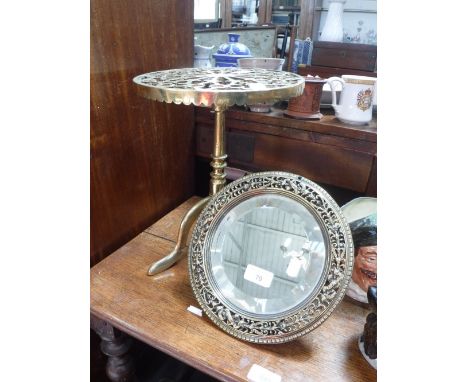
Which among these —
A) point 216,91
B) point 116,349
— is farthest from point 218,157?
point 116,349

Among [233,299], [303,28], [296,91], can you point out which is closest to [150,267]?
[233,299]

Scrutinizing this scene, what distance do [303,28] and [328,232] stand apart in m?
2.48

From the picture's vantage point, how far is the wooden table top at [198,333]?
0.47 metres

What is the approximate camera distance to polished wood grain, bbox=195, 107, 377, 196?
2.24 feet

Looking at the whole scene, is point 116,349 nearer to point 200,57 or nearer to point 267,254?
point 267,254

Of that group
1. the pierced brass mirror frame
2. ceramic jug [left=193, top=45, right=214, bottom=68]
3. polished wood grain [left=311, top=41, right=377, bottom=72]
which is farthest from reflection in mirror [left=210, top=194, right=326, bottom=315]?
polished wood grain [left=311, top=41, right=377, bottom=72]

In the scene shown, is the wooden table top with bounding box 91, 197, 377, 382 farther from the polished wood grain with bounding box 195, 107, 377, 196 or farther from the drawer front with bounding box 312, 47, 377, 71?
the drawer front with bounding box 312, 47, 377, 71

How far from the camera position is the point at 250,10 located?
8.66 ft

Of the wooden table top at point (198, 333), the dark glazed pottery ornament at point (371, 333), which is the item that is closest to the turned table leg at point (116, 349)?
the wooden table top at point (198, 333)

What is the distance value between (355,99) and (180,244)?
0.43m

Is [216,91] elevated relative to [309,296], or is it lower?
elevated

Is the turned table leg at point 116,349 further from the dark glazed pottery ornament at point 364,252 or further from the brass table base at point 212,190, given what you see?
the dark glazed pottery ornament at point 364,252

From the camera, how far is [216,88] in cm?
46

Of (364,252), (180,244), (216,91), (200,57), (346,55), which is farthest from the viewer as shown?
(346,55)
